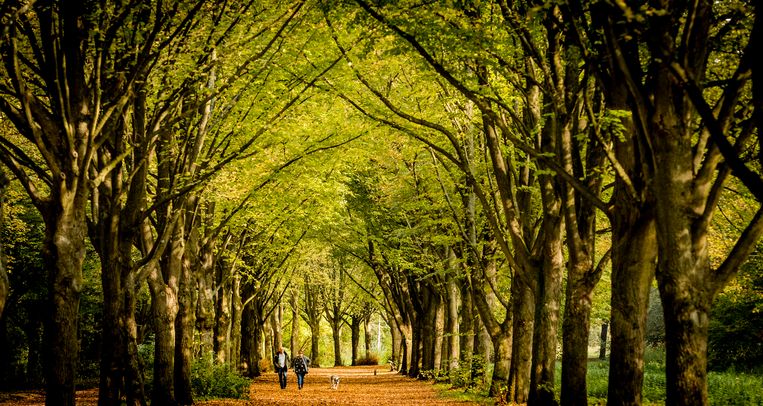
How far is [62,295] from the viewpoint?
8.71m

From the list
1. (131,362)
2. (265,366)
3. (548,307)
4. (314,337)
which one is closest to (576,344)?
(548,307)

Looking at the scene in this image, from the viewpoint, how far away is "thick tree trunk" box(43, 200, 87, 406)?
8.55 metres

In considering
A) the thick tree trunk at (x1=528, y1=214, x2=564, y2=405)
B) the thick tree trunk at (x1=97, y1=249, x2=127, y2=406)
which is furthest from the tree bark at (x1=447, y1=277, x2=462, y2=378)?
the thick tree trunk at (x1=97, y1=249, x2=127, y2=406)

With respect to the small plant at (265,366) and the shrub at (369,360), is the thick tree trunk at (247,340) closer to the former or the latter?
the small plant at (265,366)

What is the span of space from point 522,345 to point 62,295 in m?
8.85

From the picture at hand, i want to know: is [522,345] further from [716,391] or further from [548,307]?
[716,391]

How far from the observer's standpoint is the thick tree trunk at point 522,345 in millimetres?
13805

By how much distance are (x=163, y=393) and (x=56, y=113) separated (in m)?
6.78

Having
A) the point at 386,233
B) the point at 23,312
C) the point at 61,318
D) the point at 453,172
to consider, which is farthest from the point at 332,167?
the point at 23,312

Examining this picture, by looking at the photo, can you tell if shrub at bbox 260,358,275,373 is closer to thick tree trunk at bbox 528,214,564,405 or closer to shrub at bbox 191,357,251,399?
shrub at bbox 191,357,251,399

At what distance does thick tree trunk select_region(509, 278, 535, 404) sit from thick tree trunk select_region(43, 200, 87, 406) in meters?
8.53

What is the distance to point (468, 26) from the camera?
9414 mm

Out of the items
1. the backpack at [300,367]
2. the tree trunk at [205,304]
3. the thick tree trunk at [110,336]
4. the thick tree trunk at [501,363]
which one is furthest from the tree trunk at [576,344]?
the backpack at [300,367]

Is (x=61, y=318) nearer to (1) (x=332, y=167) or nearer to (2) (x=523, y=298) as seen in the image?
(2) (x=523, y=298)
